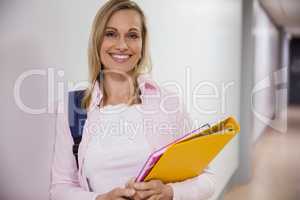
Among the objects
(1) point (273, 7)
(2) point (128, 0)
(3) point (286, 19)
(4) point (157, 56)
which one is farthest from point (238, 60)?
(3) point (286, 19)

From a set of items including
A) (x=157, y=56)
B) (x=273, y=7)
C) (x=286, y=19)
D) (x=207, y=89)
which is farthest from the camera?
(x=286, y=19)

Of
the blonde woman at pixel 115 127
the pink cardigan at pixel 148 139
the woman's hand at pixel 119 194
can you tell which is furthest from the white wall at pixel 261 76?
the woman's hand at pixel 119 194

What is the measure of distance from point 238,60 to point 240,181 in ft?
4.35

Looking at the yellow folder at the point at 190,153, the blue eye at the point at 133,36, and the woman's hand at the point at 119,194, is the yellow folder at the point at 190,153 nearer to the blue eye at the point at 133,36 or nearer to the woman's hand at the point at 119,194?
the woman's hand at the point at 119,194

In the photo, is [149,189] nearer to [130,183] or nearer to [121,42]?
[130,183]

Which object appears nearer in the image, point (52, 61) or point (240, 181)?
point (52, 61)

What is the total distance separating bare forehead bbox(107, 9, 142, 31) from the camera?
1841mm

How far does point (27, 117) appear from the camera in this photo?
1577mm

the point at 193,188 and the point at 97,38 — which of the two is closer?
the point at 97,38

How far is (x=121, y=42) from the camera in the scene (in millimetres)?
1866

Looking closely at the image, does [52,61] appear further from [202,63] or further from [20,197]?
[202,63]

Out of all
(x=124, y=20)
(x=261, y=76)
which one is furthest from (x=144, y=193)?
(x=261, y=76)

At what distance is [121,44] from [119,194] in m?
0.64

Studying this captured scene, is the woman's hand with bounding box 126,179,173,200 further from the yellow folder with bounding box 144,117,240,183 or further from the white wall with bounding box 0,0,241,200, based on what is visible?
the white wall with bounding box 0,0,241,200
